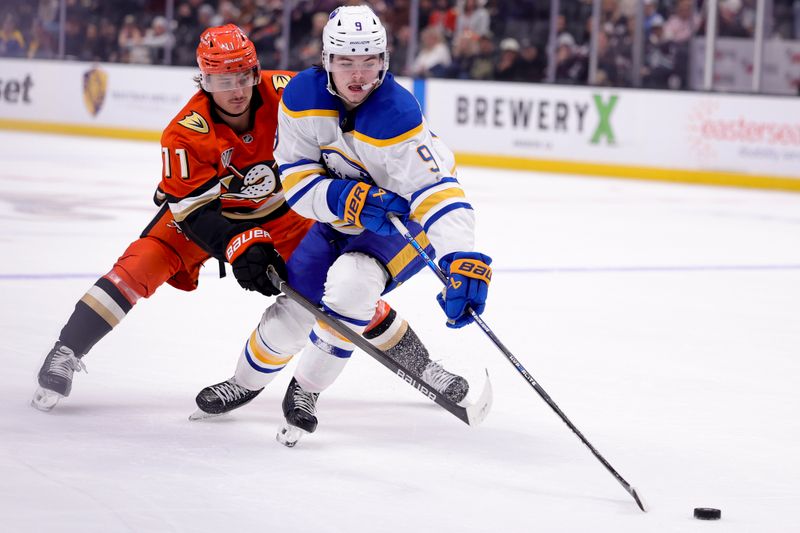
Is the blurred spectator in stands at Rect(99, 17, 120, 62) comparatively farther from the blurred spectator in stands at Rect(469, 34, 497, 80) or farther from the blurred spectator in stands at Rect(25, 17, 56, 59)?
the blurred spectator in stands at Rect(469, 34, 497, 80)

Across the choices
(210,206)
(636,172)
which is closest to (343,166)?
(210,206)

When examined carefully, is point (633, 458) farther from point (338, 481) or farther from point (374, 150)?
point (374, 150)

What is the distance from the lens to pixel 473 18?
36.1ft

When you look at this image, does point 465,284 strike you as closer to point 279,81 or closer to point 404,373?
point 404,373

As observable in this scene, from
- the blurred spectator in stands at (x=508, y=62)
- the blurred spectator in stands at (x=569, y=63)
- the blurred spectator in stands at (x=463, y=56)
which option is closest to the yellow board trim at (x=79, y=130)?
the blurred spectator in stands at (x=463, y=56)

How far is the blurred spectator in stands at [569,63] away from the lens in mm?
10430

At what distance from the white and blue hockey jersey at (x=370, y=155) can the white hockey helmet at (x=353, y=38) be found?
0.06 meters

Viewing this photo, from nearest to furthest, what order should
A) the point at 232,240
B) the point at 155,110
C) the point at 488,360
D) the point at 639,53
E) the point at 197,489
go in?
the point at 197,489 < the point at 232,240 < the point at 488,360 < the point at 639,53 < the point at 155,110

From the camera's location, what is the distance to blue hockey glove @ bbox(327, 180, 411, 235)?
2805mm

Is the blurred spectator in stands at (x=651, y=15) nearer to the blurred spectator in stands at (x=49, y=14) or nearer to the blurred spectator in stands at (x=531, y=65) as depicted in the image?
the blurred spectator in stands at (x=531, y=65)

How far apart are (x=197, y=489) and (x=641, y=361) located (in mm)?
1798

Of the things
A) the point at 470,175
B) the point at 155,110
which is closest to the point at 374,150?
the point at 470,175

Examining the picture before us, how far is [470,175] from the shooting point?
10156 mm

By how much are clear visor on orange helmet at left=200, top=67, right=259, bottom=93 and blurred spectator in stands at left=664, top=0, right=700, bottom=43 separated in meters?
7.29
